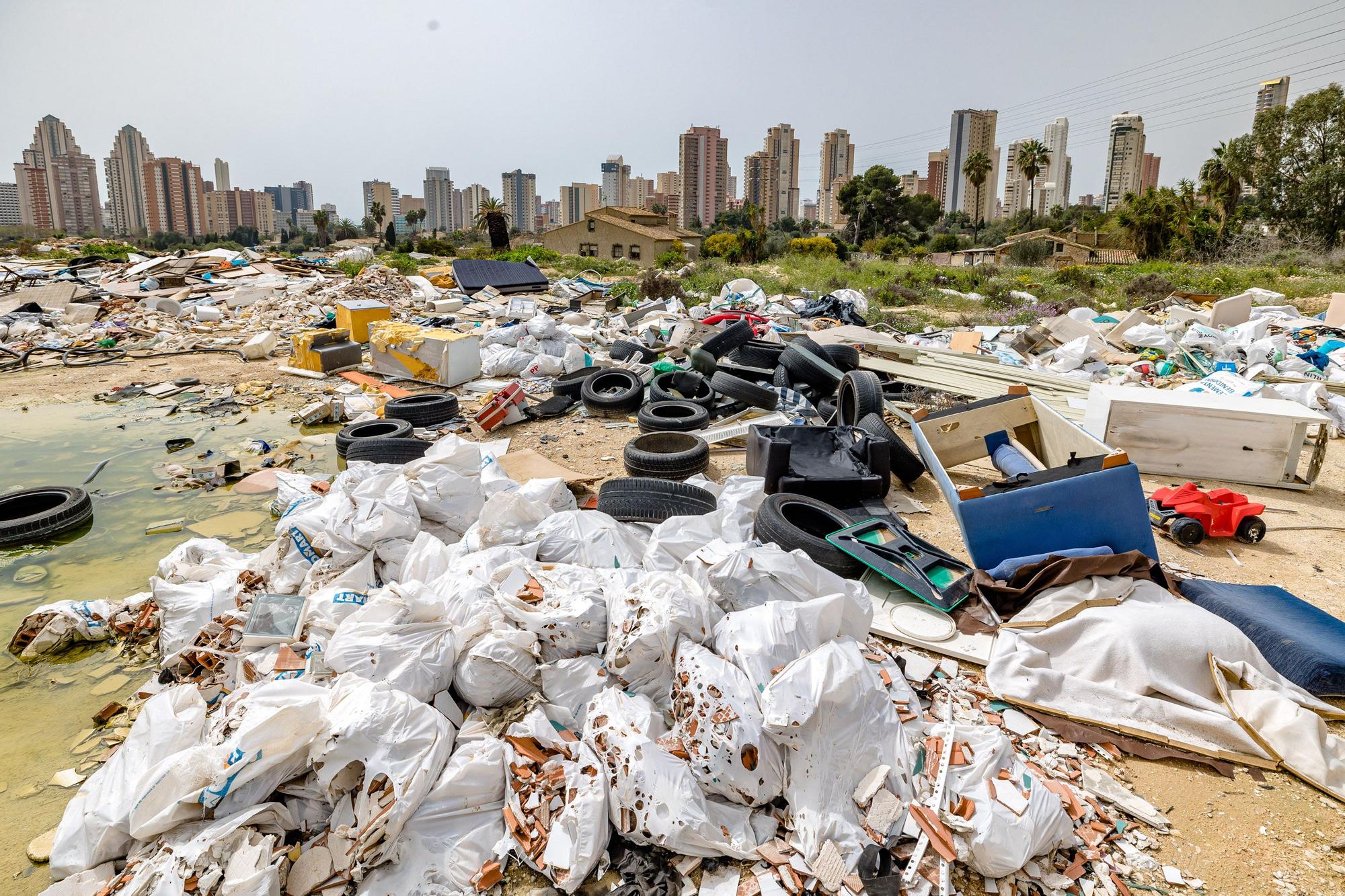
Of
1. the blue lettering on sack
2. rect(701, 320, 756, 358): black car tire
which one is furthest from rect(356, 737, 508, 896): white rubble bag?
rect(701, 320, 756, 358): black car tire

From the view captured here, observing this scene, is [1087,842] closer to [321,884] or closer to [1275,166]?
[321,884]

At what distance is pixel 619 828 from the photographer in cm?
221

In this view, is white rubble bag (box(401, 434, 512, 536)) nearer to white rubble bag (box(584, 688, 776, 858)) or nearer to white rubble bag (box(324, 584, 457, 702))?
white rubble bag (box(324, 584, 457, 702))

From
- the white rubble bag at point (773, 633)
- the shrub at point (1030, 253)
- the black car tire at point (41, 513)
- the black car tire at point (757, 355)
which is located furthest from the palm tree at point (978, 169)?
the black car tire at point (41, 513)

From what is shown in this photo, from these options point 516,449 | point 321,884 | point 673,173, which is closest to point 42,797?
point 321,884

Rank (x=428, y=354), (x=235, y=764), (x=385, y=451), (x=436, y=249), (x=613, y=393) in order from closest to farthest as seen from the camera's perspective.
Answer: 1. (x=235, y=764)
2. (x=385, y=451)
3. (x=613, y=393)
4. (x=428, y=354)
5. (x=436, y=249)

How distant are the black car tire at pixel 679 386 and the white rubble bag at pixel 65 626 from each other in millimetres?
Answer: 5254

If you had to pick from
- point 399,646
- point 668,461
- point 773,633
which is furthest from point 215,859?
point 668,461

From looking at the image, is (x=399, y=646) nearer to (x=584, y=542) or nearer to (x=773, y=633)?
(x=584, y=542)

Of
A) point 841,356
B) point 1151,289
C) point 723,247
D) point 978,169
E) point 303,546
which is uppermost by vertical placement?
point 978,169

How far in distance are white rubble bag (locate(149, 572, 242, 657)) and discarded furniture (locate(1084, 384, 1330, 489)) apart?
6.31 m

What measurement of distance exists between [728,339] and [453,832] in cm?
702

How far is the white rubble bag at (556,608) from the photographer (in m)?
2.77

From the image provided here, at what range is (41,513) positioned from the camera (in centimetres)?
475
